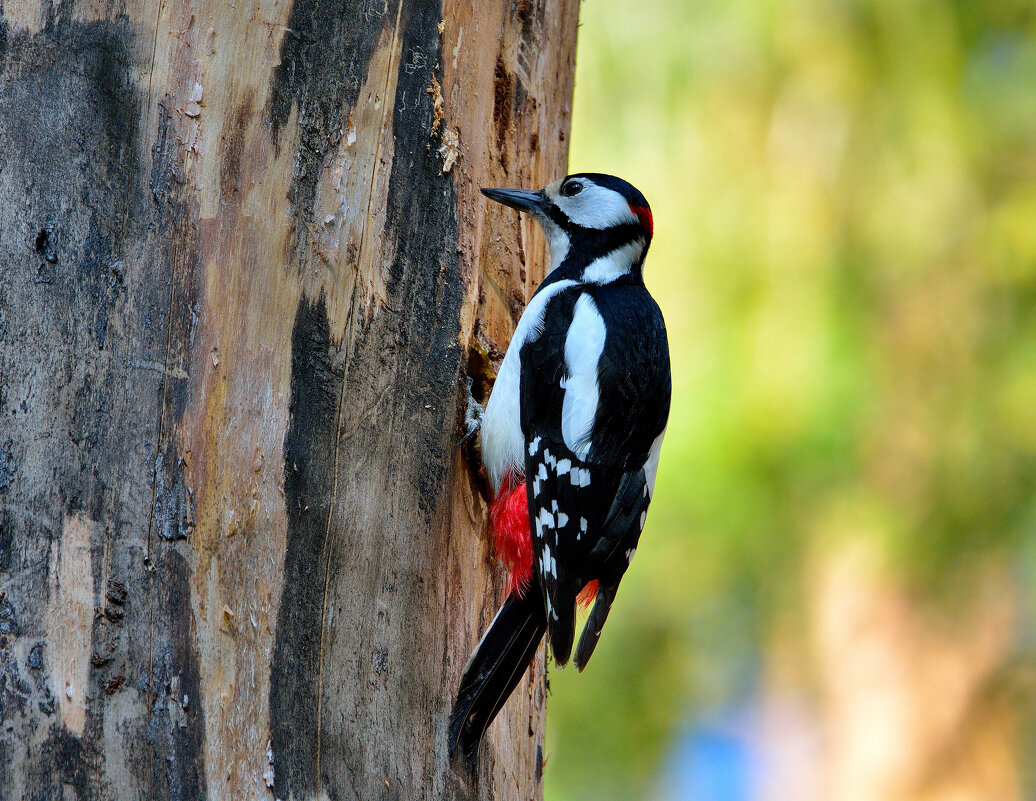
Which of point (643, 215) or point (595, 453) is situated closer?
point (595, 453)

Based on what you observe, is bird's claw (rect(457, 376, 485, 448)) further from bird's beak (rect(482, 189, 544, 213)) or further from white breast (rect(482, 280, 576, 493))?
bird's beak (rect(482, 189, 544, 213))

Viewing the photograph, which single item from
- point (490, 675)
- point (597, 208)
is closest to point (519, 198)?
point (597, 208)

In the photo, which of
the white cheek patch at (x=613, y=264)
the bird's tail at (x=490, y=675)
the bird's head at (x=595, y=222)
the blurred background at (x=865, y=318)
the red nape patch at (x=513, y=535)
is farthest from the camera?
the blurred background at (x=865, y=318)

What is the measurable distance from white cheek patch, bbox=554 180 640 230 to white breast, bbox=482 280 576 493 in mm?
350

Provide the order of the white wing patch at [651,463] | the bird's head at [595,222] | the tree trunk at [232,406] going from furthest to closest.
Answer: the bird's head at [595,222] < the white wing patch at [651,463] < the tree trunk at [232,406]

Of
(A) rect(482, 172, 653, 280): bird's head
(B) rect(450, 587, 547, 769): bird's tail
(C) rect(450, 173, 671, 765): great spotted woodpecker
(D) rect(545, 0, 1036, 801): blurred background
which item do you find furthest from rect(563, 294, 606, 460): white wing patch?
(D) rect(545, 0, 1036, 801): blurred background

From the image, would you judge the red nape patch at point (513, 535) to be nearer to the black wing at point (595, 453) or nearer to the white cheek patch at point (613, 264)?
the black wing at point (595, 453)

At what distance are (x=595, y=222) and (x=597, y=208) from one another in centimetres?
4

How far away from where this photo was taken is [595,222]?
104 inches

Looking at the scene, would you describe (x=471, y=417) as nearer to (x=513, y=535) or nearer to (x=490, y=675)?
(x=513, y=535)

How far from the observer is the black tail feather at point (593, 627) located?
Result: 2.11m

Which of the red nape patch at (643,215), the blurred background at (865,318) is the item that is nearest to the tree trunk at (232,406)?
the red nape patch at (643,215)

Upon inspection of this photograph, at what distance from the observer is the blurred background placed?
452cm

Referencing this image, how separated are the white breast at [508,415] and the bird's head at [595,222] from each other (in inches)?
13.1
